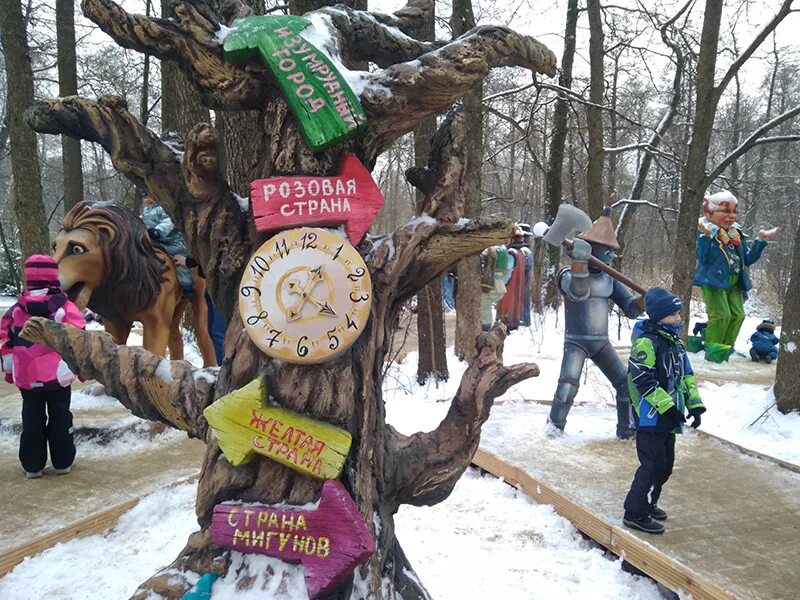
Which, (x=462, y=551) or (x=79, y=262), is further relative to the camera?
(x=79, y=262)

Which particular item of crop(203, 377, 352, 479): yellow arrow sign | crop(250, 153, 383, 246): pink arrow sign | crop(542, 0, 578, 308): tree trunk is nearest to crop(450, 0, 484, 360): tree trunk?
crop(250, 153, 383, 246): pink arrow sign

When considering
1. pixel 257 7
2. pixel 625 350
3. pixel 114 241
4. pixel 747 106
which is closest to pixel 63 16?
pixel 114 241

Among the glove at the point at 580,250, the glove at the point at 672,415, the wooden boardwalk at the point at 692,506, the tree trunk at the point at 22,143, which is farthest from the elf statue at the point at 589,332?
the tree trunk at the point at 22,143

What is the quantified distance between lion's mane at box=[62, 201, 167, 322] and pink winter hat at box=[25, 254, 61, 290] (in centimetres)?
83

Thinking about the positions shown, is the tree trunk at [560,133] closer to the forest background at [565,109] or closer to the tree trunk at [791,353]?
the forest background at [565,109]

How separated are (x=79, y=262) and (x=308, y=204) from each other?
3501 mm

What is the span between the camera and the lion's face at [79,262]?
484cm

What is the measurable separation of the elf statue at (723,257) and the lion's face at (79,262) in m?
6.94

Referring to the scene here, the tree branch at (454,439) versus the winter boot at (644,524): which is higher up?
the tree branch at (454,439)

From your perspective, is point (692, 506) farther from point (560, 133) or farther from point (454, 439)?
point (560, 133)

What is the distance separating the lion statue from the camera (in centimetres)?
494

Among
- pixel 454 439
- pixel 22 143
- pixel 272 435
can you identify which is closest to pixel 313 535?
pixel 272 435

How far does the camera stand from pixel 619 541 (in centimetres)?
351

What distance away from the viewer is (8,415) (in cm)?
570
